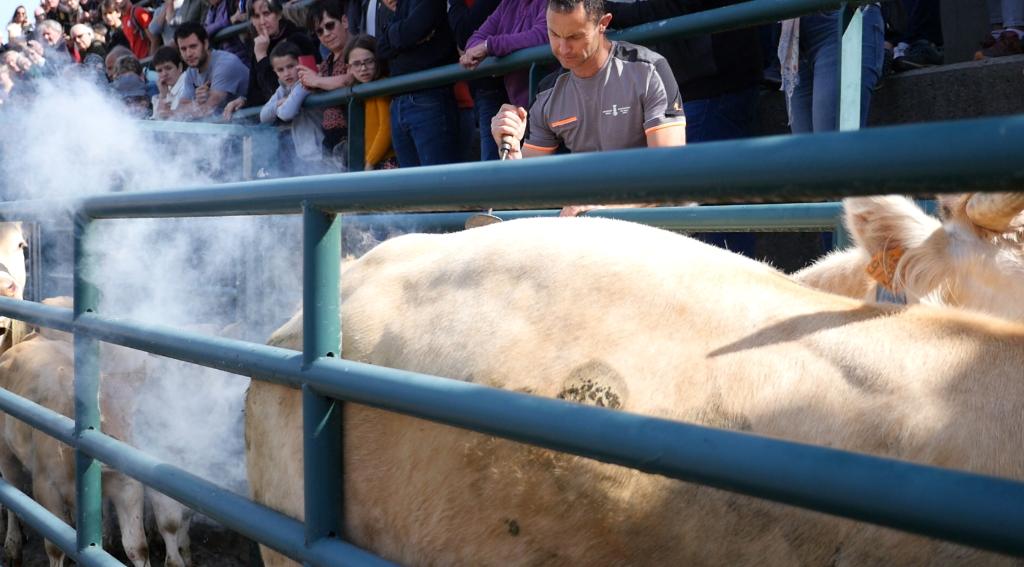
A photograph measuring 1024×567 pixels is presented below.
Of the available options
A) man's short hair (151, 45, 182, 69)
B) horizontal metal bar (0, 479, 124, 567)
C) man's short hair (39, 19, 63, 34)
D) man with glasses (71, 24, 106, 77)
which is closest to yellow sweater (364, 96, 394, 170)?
man's short hair (151, 45, 182, 69)

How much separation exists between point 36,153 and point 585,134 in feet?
12.6

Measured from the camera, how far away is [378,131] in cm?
618

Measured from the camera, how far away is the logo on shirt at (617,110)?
11.9 feet

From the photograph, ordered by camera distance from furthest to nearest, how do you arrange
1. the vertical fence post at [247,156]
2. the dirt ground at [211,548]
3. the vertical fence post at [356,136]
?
the vertical fence post at [247,156], the vertical fence post at [356,136], the dirt ground at [211,548]

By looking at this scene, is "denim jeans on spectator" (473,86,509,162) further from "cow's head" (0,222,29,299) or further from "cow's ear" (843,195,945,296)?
"cow's ear" (843,195,945,296)

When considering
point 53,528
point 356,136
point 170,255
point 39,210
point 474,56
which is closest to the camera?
point 53,528

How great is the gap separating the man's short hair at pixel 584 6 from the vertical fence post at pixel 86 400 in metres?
1.85

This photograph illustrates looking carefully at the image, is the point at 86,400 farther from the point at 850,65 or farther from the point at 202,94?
the point at 202,94

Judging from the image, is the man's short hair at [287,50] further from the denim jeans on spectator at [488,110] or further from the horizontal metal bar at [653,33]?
the denim jeans on spectator at [488,110]

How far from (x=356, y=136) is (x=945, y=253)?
15.9 ft

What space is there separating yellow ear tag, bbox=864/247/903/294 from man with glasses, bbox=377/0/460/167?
385cm

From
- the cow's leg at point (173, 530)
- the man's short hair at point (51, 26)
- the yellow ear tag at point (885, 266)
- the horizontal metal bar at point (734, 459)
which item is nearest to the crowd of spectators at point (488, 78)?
the man's short hair at point (51, 26)

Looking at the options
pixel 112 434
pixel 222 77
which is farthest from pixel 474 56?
pixel 222 77

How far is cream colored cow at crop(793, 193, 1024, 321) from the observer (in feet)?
6.12
